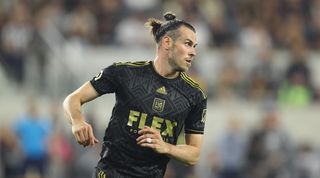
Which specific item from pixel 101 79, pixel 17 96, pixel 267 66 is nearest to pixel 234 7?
pixel 267 66

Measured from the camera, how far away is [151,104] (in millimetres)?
8320

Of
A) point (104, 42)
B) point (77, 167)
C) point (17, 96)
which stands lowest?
point (77, 167)

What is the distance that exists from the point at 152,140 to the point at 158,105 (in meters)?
0.50

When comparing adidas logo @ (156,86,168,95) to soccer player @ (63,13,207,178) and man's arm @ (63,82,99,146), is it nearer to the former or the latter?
soccer player @ (63,13,207,178)

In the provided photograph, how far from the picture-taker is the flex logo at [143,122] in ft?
27.1

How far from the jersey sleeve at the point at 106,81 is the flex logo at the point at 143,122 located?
10.3 inches

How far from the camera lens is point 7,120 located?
1673 cm

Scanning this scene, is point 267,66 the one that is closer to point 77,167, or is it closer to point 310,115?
point 310,115

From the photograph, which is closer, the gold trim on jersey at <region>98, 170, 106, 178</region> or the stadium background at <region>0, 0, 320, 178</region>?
the gold trim on jersey at <region>98, 170, 106, 178</region>

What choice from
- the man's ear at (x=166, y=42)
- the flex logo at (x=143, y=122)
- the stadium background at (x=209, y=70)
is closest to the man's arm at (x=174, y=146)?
the flex logo at (x=143, y=122)

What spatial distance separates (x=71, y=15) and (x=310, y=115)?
4.70 metres

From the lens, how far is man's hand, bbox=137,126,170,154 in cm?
791

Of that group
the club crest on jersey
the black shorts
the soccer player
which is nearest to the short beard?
the soccer player

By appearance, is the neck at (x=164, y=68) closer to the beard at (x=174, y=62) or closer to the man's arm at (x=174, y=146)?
the beard at (x=174, y=62)
